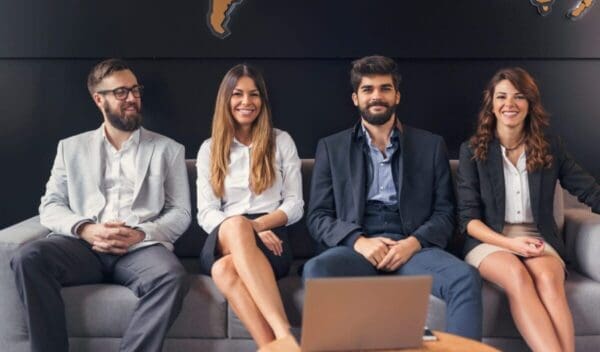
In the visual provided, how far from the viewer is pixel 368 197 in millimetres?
3295

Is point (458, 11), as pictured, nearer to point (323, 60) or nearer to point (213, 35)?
point (323, 60)

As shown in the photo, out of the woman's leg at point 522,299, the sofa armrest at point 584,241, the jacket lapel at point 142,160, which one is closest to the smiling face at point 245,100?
the jacket lapel at point 142,160

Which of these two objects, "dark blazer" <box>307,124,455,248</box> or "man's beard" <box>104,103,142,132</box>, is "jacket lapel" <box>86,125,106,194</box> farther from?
"dark blazer" <box>307,124,455,248</box>

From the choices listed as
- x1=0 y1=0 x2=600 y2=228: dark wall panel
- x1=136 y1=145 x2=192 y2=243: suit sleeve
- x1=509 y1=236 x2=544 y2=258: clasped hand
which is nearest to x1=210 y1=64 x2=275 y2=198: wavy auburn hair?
x1=136 y1=145 x2=192 y2=243: suit sleeve

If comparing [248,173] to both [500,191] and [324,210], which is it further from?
[500,191]

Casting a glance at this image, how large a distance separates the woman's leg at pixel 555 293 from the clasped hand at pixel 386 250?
0.51 metres

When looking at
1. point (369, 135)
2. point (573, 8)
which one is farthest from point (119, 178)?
point (573, 8)

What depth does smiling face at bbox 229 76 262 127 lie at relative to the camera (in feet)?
10.9

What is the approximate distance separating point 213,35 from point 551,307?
88.0 inches

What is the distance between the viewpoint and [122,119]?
332 cm

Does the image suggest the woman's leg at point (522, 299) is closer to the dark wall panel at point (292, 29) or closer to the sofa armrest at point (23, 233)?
the dark wall panel at point (292, 29)

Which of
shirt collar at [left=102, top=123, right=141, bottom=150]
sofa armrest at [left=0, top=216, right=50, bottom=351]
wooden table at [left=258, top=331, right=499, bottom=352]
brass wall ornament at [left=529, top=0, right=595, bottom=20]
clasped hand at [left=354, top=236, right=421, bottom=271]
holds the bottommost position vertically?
sofa armrest at [left=0, top=216, right=50, bottom=351]

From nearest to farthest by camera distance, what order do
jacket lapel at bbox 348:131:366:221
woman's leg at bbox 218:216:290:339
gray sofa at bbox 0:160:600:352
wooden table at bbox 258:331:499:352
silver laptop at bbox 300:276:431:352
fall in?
1. silver laptop at bbox 300:276:431:352
2. wooden table at bbox 258:331:499:352
3. woman's leg at bbox 218:216:290:339
4. gray sofa at bbox 0:160:600:352
5. jacket lapel at bbox 348:131:366:221

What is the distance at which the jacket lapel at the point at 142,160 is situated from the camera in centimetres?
329
